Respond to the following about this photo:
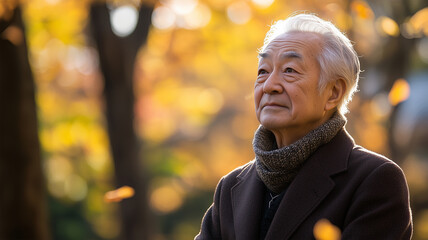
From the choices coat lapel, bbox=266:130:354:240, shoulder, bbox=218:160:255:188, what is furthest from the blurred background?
coat lapel, bbox=266:130:354:240

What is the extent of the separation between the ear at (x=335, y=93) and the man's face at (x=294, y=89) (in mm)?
29

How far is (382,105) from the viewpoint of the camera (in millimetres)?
8656

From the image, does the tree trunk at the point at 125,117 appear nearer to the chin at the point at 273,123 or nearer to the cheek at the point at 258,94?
the cheek at the point at 258,94

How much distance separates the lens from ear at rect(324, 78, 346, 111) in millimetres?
2871

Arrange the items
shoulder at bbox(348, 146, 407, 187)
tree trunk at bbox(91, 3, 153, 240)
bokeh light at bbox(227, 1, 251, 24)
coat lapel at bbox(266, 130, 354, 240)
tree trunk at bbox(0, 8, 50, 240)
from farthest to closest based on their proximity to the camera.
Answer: bokeh light at bbox(227, 1, 251, 24), tree trunk at bbox(91, 3, 153, 240), tree trunk at bbox(0, 8, 50, 240), coat lapel at bbox(266, 130, 354, 240), shoulder at bbox(348, 146, 407, 187)

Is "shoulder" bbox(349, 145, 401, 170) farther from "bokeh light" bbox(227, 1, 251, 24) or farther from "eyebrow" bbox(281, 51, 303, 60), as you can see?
"bokeh light" bbox(227, 1, 251, 24)

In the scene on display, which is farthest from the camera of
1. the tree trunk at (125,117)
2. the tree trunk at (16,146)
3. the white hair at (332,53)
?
the tree trunk at (125,117)

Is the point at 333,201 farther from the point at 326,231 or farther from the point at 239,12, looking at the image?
the point at 239,12

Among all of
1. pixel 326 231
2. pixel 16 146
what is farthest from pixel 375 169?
pixel 16 146

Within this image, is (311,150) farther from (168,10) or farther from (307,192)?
(168,10)

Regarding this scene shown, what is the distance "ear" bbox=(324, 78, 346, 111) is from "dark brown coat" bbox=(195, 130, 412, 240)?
131mm

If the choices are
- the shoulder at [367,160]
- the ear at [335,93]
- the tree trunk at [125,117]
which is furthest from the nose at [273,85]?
the tree trunk at [125,117]

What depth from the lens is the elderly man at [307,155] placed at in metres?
2.62

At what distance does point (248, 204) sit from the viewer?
116 inches
